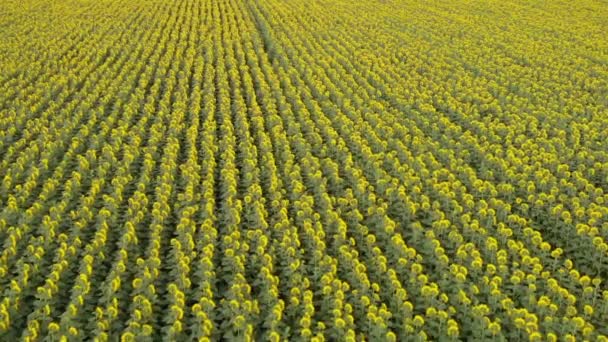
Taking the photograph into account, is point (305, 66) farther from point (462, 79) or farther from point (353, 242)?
point (353, 242)

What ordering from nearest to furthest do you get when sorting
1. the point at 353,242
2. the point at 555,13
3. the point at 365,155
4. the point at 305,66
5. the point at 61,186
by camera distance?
the point at 353,242 → the point at 61,186 → the point at 365,155 → the point at 305,66 → the point at 555,13

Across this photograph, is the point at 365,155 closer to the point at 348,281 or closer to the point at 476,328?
the point at 348,281

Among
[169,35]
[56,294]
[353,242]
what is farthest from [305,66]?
[56,294]

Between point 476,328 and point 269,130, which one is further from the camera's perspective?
point 269,130

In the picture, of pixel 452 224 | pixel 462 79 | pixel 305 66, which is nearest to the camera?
pixel 452 224

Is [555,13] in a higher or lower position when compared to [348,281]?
lower

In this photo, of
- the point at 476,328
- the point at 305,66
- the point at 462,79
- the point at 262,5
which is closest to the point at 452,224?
the point at 476,328
